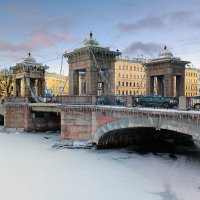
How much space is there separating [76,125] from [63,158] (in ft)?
13.0

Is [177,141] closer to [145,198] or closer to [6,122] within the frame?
[145,198]

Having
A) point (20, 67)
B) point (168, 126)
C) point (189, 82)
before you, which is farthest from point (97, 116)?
point (189, 82)

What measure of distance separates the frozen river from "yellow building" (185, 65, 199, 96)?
6089 cm

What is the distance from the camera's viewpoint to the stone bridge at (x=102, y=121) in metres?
14.9

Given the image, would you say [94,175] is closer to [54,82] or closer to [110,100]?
[110,100]

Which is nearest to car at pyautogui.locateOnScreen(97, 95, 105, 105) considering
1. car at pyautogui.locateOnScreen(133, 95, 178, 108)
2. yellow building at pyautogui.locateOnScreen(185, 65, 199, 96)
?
car at pyautogui.locateOnScreen(133, 95, 178, 108)

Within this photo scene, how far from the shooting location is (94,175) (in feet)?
53.9

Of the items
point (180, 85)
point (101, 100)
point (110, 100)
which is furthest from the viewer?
point (180, 85)

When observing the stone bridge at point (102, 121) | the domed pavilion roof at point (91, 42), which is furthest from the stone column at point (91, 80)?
the stone bridge at point (102, 121)

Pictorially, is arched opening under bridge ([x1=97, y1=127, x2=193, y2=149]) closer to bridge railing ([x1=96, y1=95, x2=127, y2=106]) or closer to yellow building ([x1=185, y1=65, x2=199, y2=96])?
bridge railing ([x1=96, y1=95, x2=127, y2=106])

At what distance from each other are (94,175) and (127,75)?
181ft

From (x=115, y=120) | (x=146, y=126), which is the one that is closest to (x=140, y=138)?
(x=115, y=120)

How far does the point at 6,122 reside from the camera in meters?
33.9

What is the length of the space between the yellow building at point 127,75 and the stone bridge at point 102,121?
35.2m
